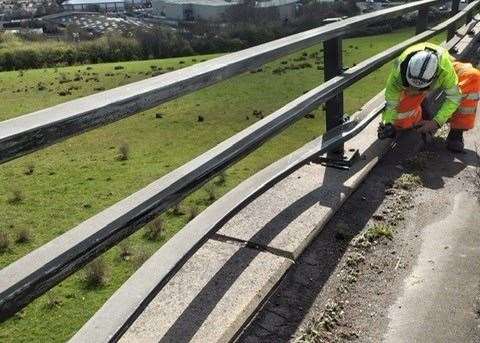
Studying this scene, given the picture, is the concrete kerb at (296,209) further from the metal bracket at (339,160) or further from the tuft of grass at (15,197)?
the tuft of grass at (15,197)

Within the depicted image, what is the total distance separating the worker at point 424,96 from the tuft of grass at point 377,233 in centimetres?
140

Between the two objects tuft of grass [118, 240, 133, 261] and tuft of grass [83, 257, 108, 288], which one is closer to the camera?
tuft of grass [83, 257, 108, 288]

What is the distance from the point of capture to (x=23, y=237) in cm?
562

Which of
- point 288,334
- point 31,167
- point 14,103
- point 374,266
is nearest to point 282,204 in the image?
point 374,266

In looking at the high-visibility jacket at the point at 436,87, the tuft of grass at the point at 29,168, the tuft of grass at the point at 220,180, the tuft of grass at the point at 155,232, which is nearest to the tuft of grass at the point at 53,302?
the tuft of grass at the point at 155,232

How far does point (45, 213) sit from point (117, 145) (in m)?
3.26

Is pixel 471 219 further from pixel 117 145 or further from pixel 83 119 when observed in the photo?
pixel 117 145

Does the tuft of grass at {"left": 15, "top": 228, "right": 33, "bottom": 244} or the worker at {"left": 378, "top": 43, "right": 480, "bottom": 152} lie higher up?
the worker at {"left": 378, "top": 43, "right": 480, "bottom": 152}

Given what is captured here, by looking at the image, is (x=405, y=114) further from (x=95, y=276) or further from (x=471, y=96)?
(x=95, y=276)

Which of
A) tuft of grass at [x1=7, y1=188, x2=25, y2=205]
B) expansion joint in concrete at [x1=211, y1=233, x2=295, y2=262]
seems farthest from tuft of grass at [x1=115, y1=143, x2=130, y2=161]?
expansion joint in concrete at [x1=211, y1=233, x2=295, y2=262]

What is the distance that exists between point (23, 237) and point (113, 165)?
3171 mm

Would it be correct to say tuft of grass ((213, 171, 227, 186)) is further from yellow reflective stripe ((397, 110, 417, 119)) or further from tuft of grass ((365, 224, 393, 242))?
tuft of grass ((365, 224, 393, 242))

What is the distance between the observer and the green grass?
4.16 m

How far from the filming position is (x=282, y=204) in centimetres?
346
